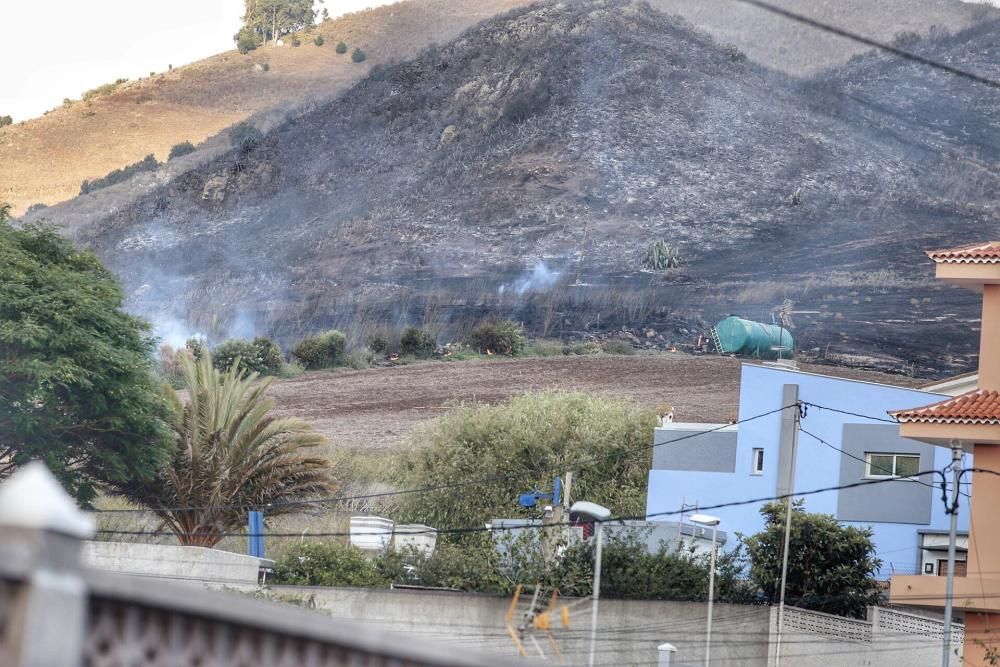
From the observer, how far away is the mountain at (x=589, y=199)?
4193 inches

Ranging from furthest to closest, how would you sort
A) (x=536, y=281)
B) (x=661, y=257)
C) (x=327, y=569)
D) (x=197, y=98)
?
(x=197, y=98), (x=661, y=257), (x=536, y=281), (x=327, y=569)

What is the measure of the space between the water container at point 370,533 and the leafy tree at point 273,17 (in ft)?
441

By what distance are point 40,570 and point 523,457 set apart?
47.5 metres

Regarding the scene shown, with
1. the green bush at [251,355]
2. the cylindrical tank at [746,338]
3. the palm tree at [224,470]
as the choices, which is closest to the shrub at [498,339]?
the green bush at [251,355]

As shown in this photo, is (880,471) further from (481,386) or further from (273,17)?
(273,17)

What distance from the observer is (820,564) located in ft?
100

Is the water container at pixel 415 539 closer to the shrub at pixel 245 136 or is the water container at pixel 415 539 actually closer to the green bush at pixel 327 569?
the green bush at pixel 327 569

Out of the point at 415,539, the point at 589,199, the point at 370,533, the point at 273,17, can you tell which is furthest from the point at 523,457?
the point at 273,17

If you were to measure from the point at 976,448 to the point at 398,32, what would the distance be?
145407 mm

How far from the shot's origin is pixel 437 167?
136 metres

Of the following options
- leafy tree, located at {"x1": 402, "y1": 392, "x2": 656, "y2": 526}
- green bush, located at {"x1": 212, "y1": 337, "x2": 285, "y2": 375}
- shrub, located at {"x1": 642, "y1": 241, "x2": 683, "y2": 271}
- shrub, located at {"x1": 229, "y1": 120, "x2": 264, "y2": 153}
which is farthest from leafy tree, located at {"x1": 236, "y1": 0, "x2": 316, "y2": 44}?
leafy tree, located at {"x1": 402, "y1": 392, "x2": 656, "y2": 526}

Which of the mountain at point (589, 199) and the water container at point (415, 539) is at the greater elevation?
the mountain at point (589, 199)

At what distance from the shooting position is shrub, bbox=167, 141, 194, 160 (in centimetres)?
14450

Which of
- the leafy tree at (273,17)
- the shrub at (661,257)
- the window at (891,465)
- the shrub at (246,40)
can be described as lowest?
the window at (891,465)
